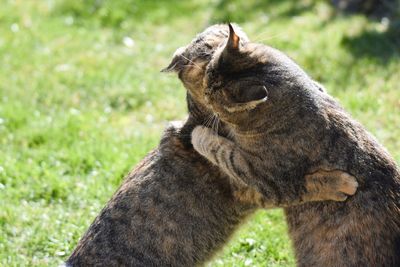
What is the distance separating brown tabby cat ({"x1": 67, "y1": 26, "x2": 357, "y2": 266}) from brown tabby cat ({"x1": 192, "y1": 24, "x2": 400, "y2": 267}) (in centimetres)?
12

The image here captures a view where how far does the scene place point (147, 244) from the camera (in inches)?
170

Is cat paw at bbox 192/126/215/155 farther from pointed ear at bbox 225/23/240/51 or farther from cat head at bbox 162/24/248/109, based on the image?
pointed ear at bbox 225/23/240/51

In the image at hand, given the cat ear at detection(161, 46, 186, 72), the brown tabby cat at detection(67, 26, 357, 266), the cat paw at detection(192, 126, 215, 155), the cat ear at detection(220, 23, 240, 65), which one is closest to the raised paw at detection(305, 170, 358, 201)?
the brown tabby cat at detection(67, 26, 357, 266)

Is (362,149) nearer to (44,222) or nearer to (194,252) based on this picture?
(194,252)

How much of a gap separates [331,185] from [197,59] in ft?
3.89

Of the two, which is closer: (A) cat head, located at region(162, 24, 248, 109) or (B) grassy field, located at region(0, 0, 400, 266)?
(A) cat head, located at region(162, 24, 248, 109)

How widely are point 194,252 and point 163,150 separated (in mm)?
696

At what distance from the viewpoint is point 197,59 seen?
454 centimetres

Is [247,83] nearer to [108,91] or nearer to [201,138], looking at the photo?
[201,138]

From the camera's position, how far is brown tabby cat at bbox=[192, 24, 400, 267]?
3.98 m

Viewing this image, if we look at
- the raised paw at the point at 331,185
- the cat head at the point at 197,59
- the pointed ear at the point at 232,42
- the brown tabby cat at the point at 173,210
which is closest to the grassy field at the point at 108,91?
the brown tabby cat at the point at 173,210

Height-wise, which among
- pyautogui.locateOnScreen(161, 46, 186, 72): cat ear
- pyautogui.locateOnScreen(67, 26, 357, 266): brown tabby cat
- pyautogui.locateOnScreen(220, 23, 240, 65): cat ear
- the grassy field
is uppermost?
pyautogui.locateOnScreen(220, 23, 240, 65): cat ear

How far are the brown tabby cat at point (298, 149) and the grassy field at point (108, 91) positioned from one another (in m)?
0.67

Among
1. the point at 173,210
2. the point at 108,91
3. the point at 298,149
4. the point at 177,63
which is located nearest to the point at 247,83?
the point at 298,149
